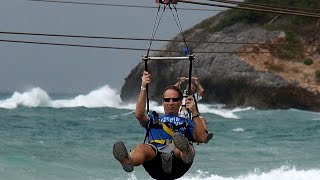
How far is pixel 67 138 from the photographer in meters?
26.3

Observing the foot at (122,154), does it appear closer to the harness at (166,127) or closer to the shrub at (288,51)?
the harness at (166,127)

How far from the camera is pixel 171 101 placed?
9055 millimetres

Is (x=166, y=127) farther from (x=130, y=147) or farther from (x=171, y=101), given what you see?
(x=130, y=147)

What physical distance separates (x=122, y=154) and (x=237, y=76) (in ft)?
148

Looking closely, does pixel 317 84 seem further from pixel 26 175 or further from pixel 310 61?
pixel 26 175

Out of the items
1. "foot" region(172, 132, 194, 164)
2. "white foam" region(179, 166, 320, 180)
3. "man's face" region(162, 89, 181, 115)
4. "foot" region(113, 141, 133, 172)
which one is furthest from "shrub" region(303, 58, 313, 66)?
"foot" region(113, 141, 133, 172)

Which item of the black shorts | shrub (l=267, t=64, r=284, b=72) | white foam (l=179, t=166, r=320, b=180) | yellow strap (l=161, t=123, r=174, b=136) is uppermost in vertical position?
shrub (l=267, t=64, r=284, b=72)

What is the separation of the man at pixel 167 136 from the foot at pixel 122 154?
6cm

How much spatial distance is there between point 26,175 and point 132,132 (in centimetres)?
1243

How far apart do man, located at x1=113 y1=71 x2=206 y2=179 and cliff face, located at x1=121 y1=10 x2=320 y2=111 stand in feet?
123

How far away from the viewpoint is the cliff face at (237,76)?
5069 centimetres

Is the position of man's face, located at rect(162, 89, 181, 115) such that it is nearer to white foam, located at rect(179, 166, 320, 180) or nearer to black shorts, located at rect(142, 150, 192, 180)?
black shorts, located at rect(142, 150, 192, 180)

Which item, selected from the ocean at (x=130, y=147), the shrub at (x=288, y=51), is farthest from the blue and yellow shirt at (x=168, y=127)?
the shrub at (x=288, y=51)

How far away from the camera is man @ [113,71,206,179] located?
8.71m
